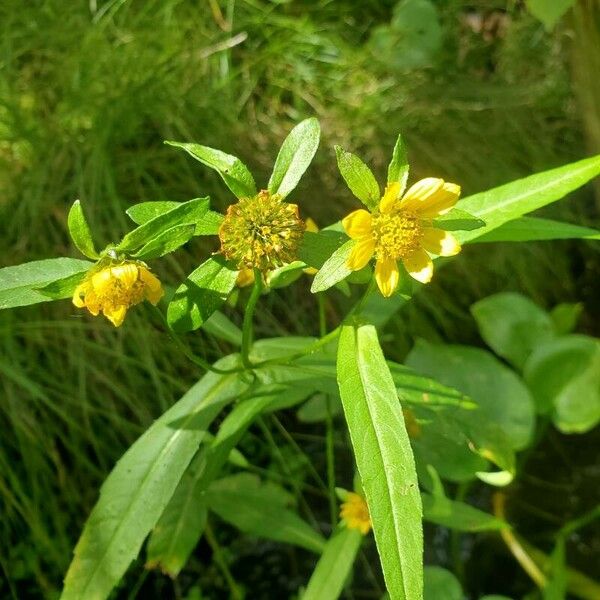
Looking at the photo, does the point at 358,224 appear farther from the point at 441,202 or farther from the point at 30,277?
the point at 30,277

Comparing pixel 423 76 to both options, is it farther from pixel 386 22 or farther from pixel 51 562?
pixel 51 562

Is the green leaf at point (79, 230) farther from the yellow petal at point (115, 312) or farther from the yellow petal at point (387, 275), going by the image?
the yellow petal at point (387, 275)

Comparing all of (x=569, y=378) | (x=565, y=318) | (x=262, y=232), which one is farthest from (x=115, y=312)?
(x=565, y=318)

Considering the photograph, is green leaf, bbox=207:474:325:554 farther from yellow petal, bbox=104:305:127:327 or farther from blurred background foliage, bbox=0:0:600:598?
yellow petal, bbox=104:305:127:327

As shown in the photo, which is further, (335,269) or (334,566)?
(334,566)

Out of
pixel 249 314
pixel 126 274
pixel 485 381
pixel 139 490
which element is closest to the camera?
pixel 126 274

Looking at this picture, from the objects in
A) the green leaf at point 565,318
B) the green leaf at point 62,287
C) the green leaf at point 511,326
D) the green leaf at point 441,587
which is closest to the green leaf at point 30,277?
the green leaf at point 62,287

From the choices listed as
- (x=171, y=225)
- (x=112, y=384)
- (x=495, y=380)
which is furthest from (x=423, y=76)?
(x=171, y=225)
